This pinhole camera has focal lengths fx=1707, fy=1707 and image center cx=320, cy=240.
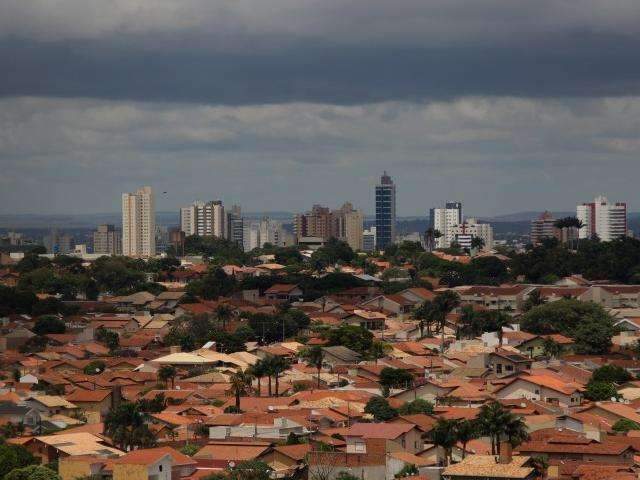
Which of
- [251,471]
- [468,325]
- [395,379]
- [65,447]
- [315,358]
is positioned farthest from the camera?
[468,325]

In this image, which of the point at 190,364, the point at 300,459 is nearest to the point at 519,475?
the point at 300,459

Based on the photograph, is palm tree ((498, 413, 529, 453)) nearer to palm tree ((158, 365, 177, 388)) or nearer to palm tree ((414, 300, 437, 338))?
palm tree ((158, 365, 177, 388))

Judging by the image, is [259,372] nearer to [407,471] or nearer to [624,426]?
[624,426]

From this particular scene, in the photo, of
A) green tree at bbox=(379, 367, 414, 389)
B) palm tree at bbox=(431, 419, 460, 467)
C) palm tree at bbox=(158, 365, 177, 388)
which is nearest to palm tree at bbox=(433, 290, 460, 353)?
palm tree at bbox=(158, 365, 177, 388)

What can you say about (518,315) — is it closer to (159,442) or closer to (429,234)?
(159,442)

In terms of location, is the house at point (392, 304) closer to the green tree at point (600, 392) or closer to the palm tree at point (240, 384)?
the palm tree at point (240, 384)

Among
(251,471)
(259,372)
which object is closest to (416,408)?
(259,372)
